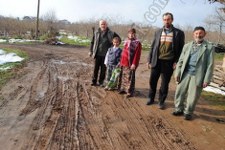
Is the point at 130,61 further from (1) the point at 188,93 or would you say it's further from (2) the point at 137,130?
(2) the point at 137,130

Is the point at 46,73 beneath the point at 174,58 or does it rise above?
beneath

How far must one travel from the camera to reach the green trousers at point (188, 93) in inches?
250

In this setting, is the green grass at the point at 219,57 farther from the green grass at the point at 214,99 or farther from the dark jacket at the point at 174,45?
the dark jacket at the point at 174,45

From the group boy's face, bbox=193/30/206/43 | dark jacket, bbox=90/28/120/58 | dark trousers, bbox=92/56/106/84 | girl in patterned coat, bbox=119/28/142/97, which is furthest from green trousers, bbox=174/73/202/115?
dark trousers, bbox=92/56/106/84

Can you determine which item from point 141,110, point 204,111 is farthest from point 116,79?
point 204,111

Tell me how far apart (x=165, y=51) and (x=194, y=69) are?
81cm

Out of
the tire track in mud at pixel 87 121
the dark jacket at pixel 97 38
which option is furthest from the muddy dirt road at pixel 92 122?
the dark jacket at pixel 97 38

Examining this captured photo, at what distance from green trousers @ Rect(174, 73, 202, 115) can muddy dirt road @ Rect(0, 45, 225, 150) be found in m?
0.28

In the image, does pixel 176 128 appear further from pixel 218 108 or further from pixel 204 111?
pixel 218 108

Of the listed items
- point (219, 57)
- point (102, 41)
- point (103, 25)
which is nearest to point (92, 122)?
point (102, 41)

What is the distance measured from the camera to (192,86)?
6.36 meters

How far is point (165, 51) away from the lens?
6.82 m

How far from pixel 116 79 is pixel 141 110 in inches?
Answer: 66.9

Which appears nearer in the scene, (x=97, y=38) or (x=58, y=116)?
(x=58, y=116)
